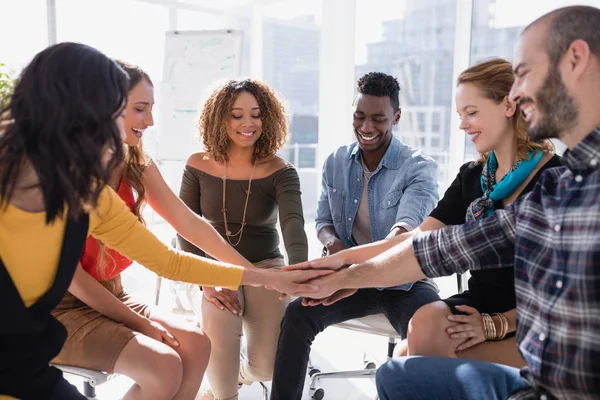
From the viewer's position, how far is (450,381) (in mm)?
1343

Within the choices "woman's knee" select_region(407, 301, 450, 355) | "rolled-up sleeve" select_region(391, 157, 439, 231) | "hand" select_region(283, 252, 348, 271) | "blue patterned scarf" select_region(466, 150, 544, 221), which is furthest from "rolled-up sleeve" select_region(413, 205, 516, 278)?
"rolled-up sleeve" select_region(391, 157, 439, 231)

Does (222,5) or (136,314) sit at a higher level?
(222,5)

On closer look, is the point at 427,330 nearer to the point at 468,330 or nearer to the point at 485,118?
the point at 468,330

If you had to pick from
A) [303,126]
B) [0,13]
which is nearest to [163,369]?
[0,13]

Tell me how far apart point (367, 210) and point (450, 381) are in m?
1.21

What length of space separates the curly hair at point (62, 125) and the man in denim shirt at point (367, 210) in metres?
1.17

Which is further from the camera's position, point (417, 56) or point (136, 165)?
point (417, 56)

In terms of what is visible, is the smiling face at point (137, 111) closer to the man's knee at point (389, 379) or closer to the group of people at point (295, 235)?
the group of people at point (295, 235)

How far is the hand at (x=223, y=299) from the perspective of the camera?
226 centimetres

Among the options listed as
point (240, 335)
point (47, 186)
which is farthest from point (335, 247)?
point (47, 186)

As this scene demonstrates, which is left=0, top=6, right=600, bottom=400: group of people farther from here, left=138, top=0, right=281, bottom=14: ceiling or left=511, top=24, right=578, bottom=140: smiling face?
left=138, top=0, right=281, bottom=14: ceiling

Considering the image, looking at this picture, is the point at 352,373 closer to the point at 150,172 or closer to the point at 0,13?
the point at 150,172

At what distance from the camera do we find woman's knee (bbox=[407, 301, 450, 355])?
1699 mm

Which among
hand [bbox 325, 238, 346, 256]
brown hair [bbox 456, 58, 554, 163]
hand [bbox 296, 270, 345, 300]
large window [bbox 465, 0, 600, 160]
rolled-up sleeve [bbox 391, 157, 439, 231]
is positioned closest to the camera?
brown hair [bbox 456, 58, 554, 163]
